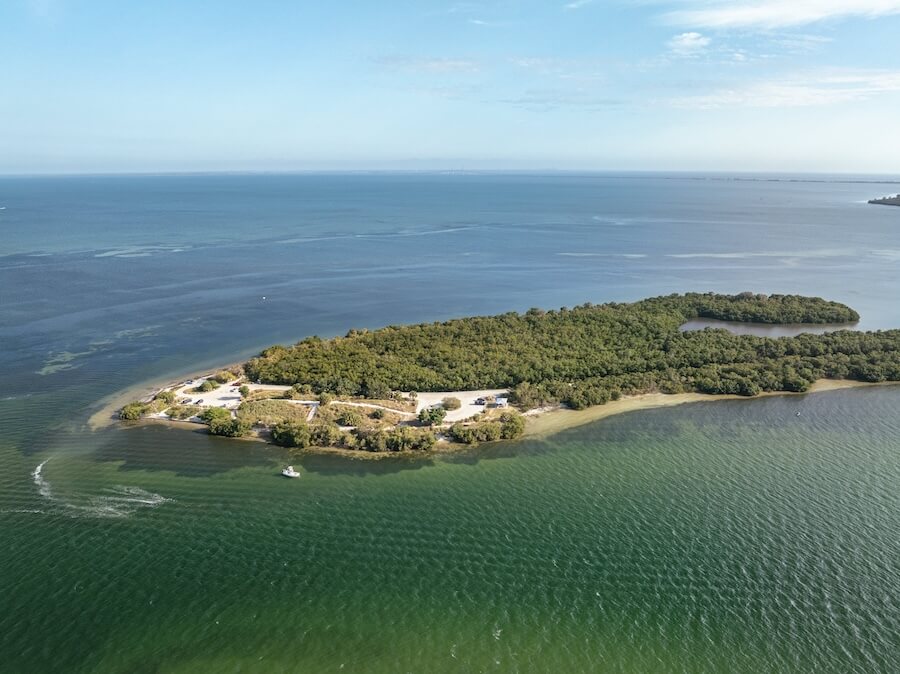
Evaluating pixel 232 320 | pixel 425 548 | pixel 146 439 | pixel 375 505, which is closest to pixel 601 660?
pixel 425 548

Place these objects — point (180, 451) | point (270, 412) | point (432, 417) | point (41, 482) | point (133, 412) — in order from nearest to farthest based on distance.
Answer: point (41, 482)
point (180, 451)
point (432, 417)
point (133, 412)
point (270, 412)

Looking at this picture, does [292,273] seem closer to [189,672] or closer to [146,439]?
[146,439]

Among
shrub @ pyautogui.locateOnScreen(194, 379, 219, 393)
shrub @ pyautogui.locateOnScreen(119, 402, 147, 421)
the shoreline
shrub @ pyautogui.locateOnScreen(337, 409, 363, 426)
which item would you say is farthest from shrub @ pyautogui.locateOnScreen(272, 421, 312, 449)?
shrub @ pyautogui.locateOnScreen(119, 402, 147, 421)

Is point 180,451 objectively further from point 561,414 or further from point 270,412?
point 561,414

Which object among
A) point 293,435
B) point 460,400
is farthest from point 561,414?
point 293,435

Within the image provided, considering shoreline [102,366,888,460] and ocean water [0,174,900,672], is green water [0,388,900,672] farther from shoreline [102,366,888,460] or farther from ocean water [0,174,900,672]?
shoreline [102,366,888,460]

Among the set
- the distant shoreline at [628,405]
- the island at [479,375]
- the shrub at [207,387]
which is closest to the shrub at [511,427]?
the island at [479,375]

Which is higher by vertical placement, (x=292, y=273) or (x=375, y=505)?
(x=292, y=273)
